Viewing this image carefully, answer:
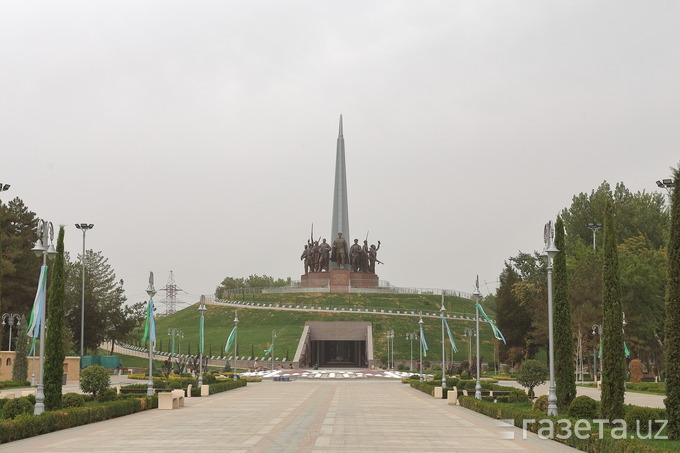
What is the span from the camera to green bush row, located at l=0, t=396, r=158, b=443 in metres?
18.8

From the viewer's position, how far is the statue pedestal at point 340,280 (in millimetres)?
109312

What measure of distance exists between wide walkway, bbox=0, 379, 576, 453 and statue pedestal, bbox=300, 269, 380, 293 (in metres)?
77.6

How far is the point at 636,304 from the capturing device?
5909 centimetres

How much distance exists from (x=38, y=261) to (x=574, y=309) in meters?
45.6

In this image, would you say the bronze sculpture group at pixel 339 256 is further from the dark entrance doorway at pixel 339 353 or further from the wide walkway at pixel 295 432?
the wide walkway at pixel 295 432

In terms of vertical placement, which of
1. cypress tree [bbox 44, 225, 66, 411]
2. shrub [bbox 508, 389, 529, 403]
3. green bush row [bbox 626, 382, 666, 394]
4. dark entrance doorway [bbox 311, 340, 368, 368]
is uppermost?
cypress tree [bbox 44, 225, 66, 411]

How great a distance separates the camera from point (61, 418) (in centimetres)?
2186

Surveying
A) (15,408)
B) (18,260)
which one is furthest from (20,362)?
(15,408)

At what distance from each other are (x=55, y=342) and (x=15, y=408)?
124 inches

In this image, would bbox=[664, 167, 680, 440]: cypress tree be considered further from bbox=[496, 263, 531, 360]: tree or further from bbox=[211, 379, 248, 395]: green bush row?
bbox=[496, 263, 531, 360]: tree

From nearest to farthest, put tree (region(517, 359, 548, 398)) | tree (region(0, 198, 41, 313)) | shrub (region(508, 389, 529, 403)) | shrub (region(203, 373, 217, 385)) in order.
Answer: shrub (region(508, 389, 529, 403)) < tree (region(517, 359, 548, 398)) < shrub (region(203, 373, 217, 385)) < tree (region(0, 198, 41, 313))

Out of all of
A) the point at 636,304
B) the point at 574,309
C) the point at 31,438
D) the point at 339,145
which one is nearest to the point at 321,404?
the point at 31,438

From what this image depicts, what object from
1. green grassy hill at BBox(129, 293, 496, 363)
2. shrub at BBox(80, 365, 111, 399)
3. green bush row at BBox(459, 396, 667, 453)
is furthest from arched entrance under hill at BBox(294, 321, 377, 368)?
green bush row at BBox(459, 396, 667, 453)

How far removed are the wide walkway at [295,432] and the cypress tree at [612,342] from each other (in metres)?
2.22
